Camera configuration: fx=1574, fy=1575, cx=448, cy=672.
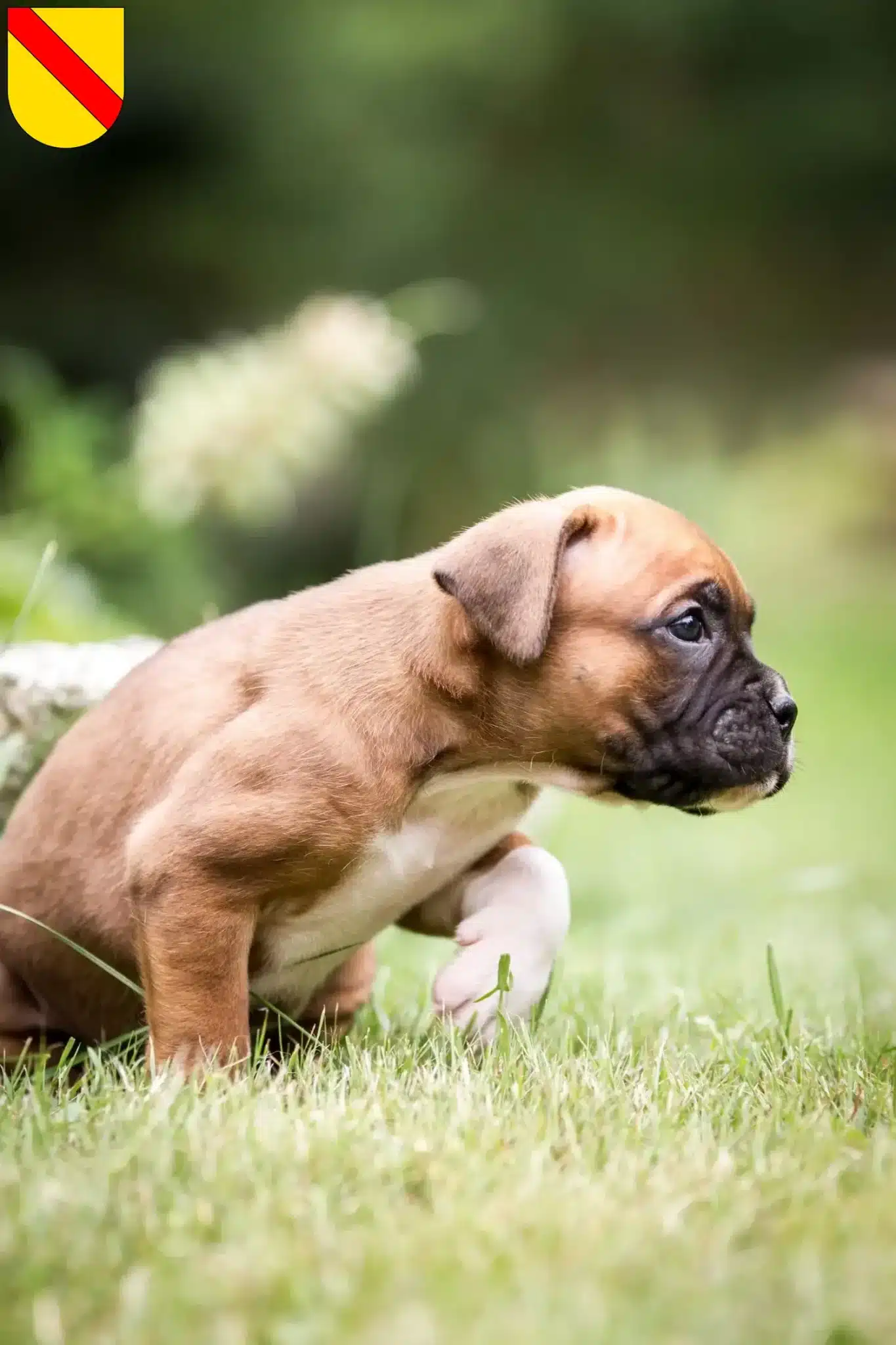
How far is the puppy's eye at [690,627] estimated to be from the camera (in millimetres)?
2959

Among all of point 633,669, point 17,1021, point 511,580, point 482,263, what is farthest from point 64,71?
point 482,263

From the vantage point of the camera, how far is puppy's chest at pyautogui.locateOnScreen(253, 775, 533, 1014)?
118 inches

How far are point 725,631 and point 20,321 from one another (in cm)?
859

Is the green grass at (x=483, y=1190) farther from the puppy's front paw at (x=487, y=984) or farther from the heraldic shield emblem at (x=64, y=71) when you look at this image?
the heraldic shield emblem at (x=64, y=71)

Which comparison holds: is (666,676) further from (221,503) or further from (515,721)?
(221,503)

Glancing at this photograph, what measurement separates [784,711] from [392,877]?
2.70 feet

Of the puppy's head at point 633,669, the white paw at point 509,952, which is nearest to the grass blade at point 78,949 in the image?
the white paw at point 509,952

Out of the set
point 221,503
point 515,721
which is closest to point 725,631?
point 515,721

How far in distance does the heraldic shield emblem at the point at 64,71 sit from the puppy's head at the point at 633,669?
177 cm

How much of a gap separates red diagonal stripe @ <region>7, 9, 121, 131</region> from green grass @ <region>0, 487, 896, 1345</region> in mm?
2365

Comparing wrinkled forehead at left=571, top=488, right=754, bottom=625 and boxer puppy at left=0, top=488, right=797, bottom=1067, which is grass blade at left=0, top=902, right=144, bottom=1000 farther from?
wrinkled forehead at left=571, top=488, right=754, bottom=625

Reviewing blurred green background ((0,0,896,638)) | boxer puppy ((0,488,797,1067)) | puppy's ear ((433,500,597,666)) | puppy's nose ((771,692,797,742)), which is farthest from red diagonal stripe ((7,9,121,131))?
blurred green background ((0,0,896,638))

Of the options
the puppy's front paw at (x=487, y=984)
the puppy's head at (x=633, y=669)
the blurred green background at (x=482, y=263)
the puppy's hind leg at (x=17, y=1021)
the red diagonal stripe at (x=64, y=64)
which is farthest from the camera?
the blurred green background at (x=482, y=263)

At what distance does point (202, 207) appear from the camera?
11.4 m
